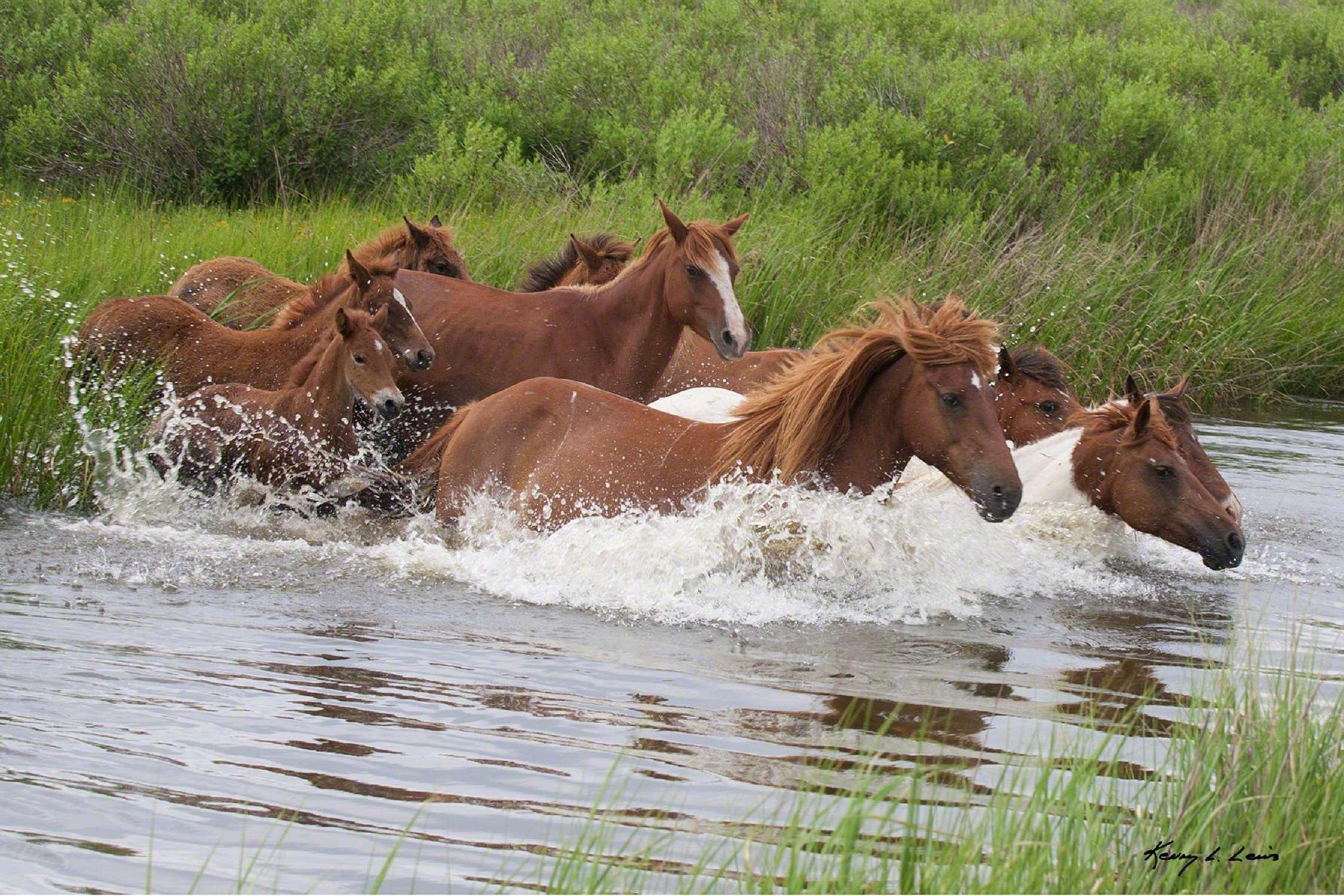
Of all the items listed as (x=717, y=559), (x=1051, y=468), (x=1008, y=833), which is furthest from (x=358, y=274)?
(x=1008, y=833)

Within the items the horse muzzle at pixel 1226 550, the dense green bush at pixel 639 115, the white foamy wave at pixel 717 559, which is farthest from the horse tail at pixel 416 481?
the dense green bush at pixel 639 115

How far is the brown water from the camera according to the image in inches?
163

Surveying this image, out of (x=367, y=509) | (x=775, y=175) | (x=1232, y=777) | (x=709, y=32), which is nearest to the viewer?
(x=1232, y=777)

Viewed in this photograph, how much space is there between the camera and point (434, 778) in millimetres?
4508

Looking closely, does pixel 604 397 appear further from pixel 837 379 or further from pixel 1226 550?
pixel 1226 550

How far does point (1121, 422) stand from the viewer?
8688 mm

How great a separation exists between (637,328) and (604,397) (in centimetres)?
181

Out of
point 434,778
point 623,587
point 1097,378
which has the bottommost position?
point 1097,378

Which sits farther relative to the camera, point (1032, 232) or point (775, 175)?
point (775, 175)

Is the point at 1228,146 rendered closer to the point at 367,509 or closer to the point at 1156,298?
the point at 1156,298

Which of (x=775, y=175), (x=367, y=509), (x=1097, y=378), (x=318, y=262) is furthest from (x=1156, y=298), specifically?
(x=367, y=509)

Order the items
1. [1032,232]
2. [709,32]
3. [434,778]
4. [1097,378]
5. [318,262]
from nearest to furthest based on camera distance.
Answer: [434,778], [318,262], [1097,378], [1032,232], [709,32]

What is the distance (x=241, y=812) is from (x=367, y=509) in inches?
185
